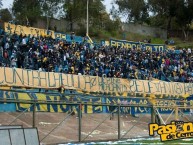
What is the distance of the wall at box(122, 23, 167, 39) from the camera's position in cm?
7319

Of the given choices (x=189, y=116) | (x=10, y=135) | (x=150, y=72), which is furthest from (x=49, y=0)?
(x=10, y=135)

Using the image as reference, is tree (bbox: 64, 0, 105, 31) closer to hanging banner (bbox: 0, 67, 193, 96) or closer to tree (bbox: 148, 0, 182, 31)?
tree (bbox: 148, 0, 182, 31)

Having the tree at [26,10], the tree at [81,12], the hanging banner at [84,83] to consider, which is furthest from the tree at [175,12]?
the hanging banner at [84,83]

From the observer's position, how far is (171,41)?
216 ft

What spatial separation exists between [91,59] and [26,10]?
32.2 metres

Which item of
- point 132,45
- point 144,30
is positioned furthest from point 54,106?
point 144,30

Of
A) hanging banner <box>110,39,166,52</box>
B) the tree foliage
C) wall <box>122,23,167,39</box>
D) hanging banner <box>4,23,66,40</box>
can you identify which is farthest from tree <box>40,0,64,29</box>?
hanging banner <box>4,23,66,40</box>

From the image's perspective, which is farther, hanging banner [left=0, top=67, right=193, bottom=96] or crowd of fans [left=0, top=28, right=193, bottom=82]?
crowd of fans [left=0, top=28, right=193, bottom=82]

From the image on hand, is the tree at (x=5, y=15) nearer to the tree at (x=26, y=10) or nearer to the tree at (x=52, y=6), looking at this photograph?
the tree at (x=26, y=10)

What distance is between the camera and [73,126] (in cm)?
1348

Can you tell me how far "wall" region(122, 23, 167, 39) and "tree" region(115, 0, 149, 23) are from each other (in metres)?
9.26

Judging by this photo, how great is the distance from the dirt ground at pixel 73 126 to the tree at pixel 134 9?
6739 cm

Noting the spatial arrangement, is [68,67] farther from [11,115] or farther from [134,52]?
[11,115]

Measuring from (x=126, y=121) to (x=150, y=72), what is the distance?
21.0m
